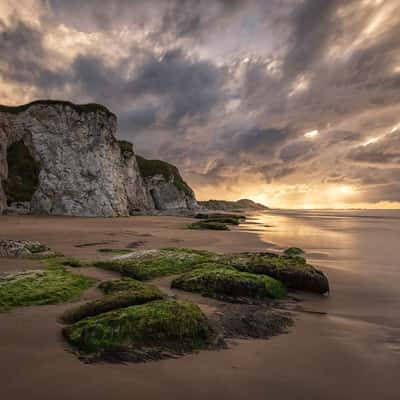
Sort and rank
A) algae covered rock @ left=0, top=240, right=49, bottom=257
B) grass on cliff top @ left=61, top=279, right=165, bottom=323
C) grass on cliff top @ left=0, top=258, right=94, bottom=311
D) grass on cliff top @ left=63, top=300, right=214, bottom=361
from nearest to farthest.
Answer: grass on cliff top @ left=63, top=300, right=214, bottom=361 < grass on cliff top @ left=61, top=279, right=165, bottom=323 < grass on cliff top @ left=0, top=258, right=94, bottom=311 < algae covered rock @ left=0, top=240, right=49, bottom=257

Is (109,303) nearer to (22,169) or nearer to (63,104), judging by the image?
(63,104)

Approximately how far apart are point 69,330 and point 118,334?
0.70 m

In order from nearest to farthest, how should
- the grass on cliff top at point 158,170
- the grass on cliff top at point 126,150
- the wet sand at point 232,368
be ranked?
the wet sand at point 232,368 < the grass on cliff top at point 126,150 < the grass on cliff top at point 158,170

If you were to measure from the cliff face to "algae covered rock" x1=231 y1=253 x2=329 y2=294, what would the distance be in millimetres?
32155

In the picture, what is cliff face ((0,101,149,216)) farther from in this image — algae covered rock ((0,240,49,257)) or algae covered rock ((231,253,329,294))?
algae covered rock ((231,253,329,294))

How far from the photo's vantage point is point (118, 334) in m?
3.16

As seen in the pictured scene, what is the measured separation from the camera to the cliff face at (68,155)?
34.9 meters

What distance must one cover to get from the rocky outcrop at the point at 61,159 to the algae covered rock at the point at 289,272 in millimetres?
32161

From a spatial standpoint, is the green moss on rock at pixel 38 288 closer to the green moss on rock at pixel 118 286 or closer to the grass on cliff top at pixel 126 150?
the green moss on rock at pixel 118 286

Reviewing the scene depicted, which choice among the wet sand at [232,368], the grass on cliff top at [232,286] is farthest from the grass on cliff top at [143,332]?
the grass on cliff top at [232,286]

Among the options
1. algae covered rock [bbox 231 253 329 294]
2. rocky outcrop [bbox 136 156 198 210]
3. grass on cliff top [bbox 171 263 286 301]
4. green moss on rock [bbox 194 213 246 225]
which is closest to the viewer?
grass on cliff top [bbox 171 263 286 301]

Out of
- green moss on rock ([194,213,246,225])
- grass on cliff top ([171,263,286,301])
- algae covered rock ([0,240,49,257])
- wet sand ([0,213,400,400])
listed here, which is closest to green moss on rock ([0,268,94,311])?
wet sand ([0,213,400,400])

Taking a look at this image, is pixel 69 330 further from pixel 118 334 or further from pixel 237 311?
pixel 237 311

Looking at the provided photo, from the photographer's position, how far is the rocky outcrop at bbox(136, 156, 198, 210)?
71.1 metres
